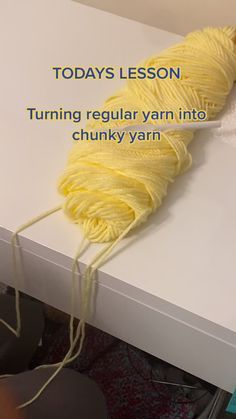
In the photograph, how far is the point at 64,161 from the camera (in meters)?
0.64

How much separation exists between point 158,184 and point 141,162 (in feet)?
0.11

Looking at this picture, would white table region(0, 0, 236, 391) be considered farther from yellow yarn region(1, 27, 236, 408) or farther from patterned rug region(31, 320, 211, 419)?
patterned rug region(31, 320, 211, 419)

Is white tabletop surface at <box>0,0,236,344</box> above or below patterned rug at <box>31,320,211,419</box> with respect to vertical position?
above

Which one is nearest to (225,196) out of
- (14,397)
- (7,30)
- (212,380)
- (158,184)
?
(158,184)

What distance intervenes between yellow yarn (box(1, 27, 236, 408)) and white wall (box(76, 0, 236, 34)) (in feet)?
0.41

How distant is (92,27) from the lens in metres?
0.83

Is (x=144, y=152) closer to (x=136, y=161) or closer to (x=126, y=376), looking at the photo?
(x=136, y=161)

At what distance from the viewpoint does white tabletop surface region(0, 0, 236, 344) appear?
539 mm

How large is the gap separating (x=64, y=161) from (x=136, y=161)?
0.35 ft

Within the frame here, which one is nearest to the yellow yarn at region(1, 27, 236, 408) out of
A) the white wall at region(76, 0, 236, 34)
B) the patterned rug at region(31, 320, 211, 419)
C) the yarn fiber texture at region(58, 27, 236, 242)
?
the yarn fiber texture at region(58, 27, 236, 242)

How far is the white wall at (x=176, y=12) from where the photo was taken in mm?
811

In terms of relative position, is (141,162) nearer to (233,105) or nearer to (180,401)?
(233,105)

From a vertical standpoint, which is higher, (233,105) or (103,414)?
(233,105)

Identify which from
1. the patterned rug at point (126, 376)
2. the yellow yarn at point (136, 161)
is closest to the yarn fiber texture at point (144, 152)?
the yellow yarn at point (136, 161)
